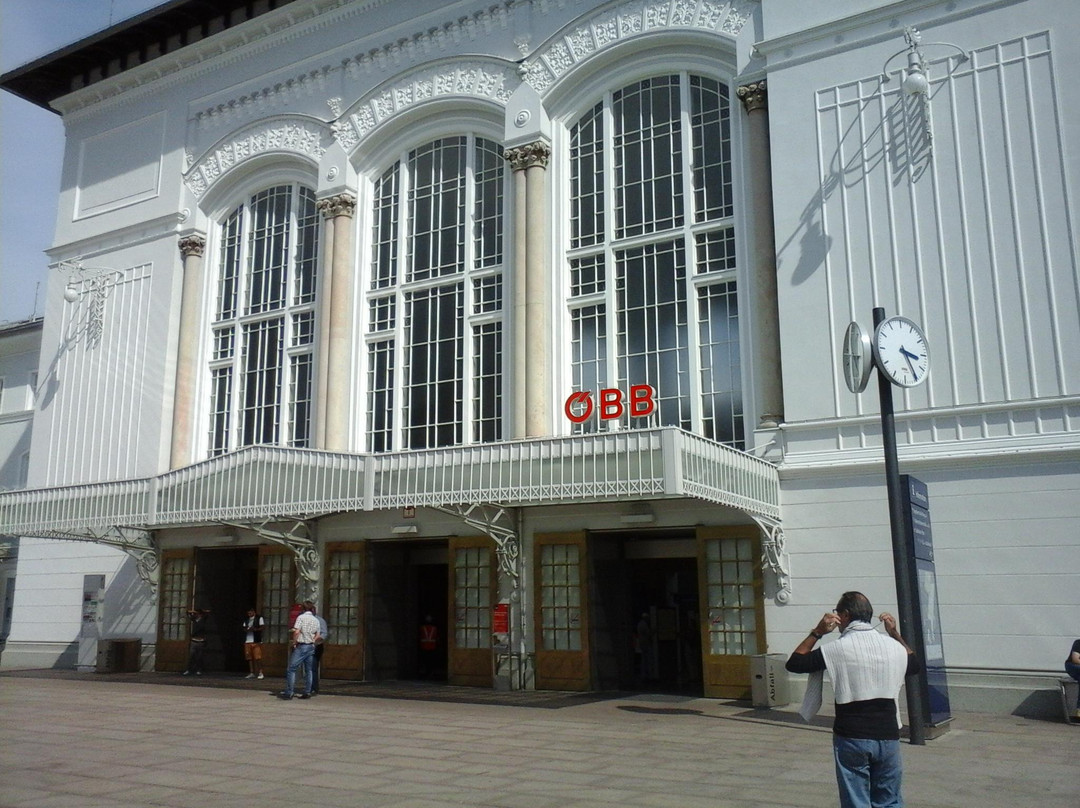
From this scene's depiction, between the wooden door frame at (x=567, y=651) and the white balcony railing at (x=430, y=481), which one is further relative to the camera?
the wooden door frame at (x=567, y=651)

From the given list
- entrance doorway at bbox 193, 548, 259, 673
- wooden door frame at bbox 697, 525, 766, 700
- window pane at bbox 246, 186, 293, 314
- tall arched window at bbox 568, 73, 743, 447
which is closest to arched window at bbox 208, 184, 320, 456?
window pane at bbox 246, 186, 293, 314

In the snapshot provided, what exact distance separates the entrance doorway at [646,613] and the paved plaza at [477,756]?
6.26ft

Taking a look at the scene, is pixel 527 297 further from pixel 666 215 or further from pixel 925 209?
pixel 925 209

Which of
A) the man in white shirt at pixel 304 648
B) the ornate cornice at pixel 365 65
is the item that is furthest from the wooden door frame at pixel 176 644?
the ornate cornice at pixel 365 65

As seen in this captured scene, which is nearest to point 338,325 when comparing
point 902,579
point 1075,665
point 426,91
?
point 426,91

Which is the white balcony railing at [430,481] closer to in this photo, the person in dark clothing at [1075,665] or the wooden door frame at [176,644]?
the wooden door frame at [176,644]

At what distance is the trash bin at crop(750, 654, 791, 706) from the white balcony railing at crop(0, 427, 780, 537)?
2.42m

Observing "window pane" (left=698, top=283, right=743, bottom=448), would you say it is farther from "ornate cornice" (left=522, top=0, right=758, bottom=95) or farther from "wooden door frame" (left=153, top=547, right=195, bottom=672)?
"wooden door frame" (left=153, top=547, right=195, bottom=672)

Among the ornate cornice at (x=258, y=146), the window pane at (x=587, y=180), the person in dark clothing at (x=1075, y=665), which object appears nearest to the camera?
the person in dark clothing at (x=1075, y=665)

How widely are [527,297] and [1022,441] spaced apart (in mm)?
9924

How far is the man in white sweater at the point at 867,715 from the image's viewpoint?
237 inches

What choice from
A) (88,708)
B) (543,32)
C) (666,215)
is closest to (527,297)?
(666,215)

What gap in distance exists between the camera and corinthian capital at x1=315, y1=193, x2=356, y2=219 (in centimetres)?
2469

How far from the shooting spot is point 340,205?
2472 cm
